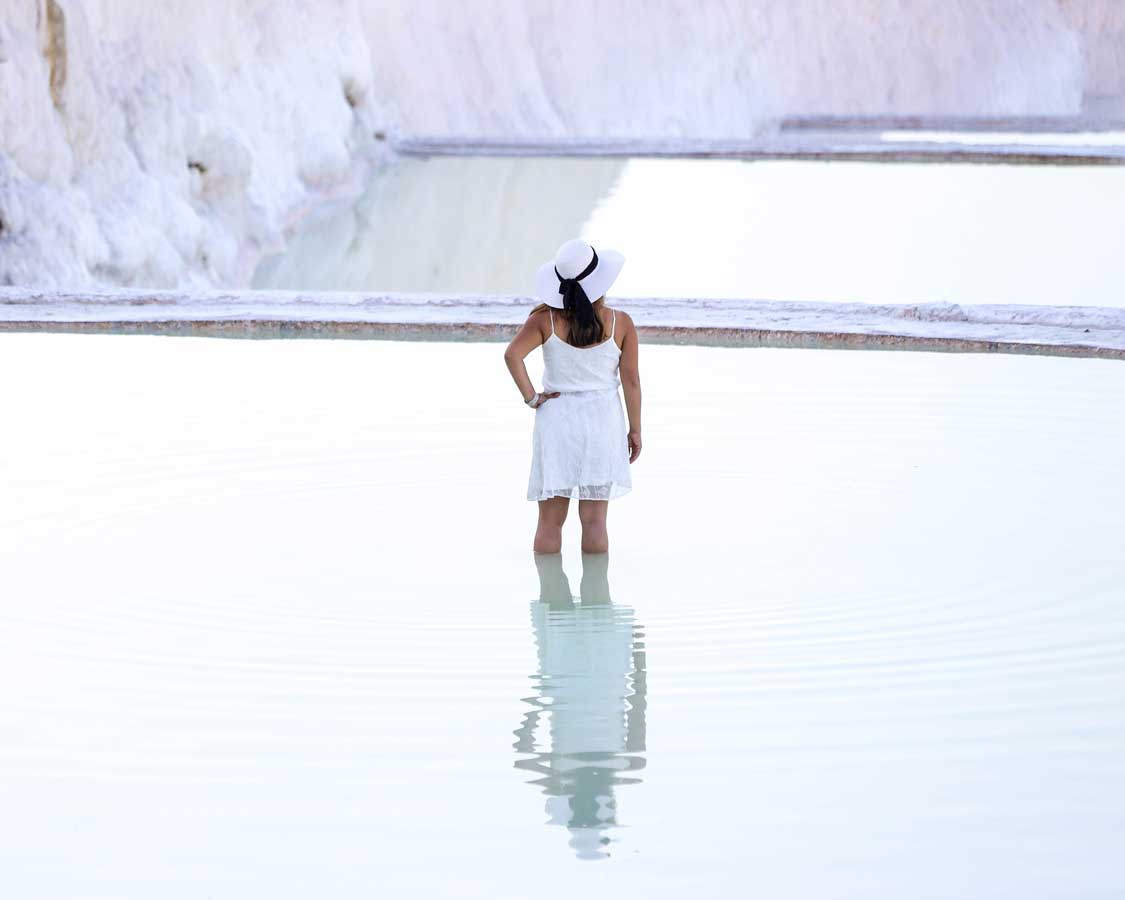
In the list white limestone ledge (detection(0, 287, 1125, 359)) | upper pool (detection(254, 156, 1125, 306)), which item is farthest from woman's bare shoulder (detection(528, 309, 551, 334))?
upper pool (detection(254, 156, 1125, 306))

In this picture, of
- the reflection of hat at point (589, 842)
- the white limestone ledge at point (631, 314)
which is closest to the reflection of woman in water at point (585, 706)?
the reflection of hat at point (589, 842)

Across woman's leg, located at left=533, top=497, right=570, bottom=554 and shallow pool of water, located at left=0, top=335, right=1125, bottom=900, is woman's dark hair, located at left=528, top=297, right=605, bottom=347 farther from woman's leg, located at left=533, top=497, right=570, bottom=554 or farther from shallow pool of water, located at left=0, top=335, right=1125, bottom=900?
shallow pool of water, located at left=0, top=335, right=1125, bottom=900

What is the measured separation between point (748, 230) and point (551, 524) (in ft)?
22.5

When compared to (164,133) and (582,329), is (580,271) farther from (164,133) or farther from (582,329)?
(164,133)

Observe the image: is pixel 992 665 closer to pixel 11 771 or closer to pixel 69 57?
pixel 11 771

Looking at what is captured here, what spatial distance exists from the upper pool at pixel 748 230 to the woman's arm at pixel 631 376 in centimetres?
445

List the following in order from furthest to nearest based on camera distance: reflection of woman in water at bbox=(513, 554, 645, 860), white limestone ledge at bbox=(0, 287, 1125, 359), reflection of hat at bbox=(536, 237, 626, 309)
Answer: white limestone ledge at bbox=(0, 287, 1125, 359) → reflection of hat at bbox=(536, 237, 626, 309) → reflection of woman in water at bbox=(513, 554, 645, 860)

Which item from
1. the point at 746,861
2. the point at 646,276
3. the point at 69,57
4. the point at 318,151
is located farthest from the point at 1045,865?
the point at 318,151

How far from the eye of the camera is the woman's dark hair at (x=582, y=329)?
12.5 feet

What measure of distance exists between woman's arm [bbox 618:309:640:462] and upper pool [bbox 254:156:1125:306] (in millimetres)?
4446

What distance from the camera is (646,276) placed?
31.2 ft

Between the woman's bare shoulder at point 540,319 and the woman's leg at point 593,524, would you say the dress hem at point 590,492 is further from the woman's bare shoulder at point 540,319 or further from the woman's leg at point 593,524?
the woman's bare shoulder at point 540,319

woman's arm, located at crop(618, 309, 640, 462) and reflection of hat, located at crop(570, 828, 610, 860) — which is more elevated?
woman's arm, located at crop(618, 309, 640, 462)

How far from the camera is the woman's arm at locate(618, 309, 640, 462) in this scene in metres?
3.91
